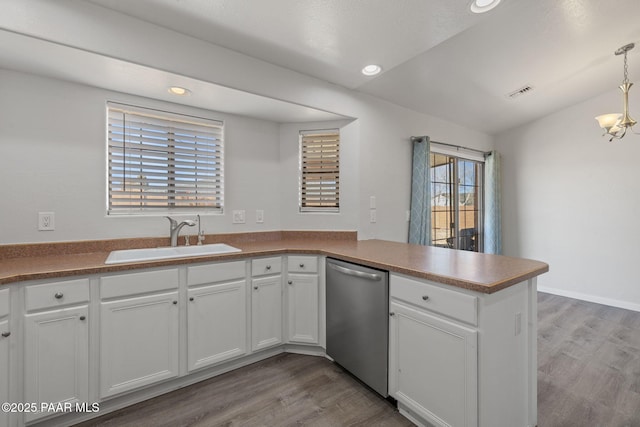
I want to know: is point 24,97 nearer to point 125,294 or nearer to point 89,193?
point 89,193

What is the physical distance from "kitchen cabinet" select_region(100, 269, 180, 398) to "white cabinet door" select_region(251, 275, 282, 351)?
531 millimetres

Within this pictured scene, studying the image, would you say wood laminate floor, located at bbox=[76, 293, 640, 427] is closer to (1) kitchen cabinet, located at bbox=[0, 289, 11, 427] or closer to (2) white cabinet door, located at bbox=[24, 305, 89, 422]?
(2) white cabinet door, located at bbox=[24, 305, 89, 422]

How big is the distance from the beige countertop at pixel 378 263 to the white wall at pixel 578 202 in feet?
10.1

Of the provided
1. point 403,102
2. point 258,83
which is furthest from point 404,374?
point 403,102

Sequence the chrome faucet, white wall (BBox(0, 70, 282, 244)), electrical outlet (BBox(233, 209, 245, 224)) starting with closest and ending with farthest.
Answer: white wall (BBox(0, 70, 282, 244))
the chrome faucet
electrical outlet (BBox(233, 209, 245, 224))

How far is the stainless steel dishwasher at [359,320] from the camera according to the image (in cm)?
171

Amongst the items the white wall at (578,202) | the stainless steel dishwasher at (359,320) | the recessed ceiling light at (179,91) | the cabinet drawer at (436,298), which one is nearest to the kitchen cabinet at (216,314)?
the stainless steel dishwasher at (359,320)

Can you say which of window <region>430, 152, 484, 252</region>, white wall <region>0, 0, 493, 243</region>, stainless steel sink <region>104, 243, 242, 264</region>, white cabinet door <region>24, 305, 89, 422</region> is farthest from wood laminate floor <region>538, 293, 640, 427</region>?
white cabinet door <region>24, 305, 89, 422</region>

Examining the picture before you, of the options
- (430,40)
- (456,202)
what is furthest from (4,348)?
(456,202)

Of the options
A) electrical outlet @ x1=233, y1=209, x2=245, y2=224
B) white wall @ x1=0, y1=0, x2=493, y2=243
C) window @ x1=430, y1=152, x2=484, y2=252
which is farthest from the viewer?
window @ x1=430, y1=152, x2=484, y2=252

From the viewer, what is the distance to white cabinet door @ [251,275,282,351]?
213 cm

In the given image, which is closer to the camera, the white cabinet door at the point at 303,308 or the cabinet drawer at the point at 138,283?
the cabinet drawer at the point at 138,283

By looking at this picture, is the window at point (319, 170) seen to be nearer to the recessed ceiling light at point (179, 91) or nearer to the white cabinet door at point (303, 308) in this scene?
the white cabinet door at point (303, 308)

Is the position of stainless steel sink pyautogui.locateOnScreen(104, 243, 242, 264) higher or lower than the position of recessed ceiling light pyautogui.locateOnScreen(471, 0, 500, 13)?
lower
